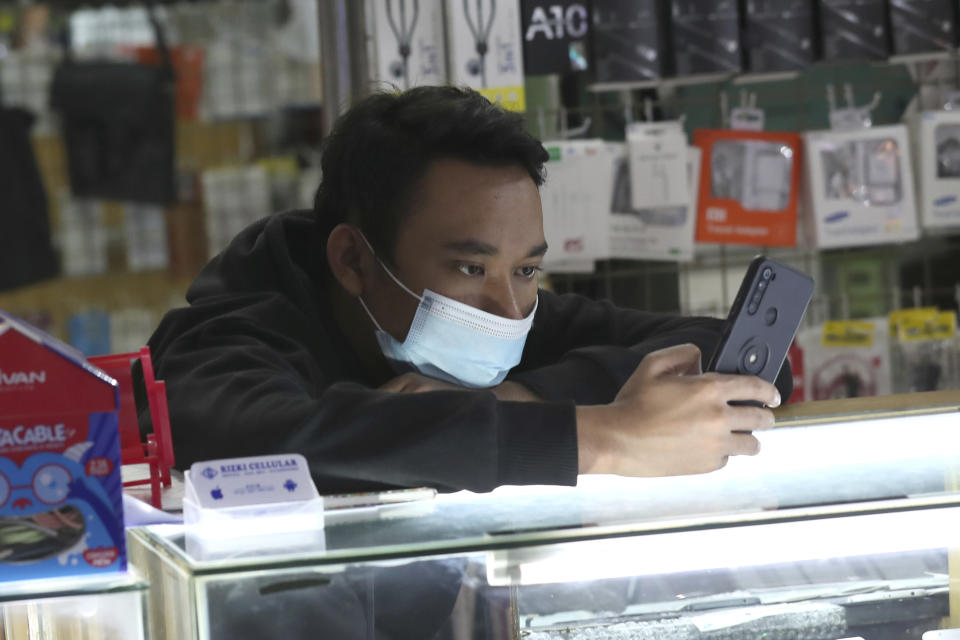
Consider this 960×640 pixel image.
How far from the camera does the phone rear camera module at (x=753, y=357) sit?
A: 129cm

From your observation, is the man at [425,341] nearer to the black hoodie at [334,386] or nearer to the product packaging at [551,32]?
the black hoodie at [334,386]

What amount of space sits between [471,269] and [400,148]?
216 mm

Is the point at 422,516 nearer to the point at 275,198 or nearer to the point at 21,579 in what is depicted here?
the point at 21,579

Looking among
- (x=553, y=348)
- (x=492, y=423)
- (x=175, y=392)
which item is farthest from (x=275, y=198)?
(x=492, y=423)

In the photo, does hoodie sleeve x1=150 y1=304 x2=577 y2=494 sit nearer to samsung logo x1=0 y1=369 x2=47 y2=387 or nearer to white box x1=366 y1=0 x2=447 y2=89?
samsung logo x1=0 y1=369 x2=47 y2=387

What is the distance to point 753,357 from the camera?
4.24 feet

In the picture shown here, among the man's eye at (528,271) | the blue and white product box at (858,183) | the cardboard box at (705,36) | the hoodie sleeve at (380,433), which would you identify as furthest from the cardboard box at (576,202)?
the hoodie sleeve at (380,433)

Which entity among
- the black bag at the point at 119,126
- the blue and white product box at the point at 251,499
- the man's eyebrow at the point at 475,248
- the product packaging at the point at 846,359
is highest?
the black bag at the point at 119,126

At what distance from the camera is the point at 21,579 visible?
3.03 ft

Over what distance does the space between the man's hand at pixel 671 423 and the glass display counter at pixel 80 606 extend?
19.0 inches

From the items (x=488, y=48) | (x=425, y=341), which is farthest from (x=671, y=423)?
(x=488, y=48)

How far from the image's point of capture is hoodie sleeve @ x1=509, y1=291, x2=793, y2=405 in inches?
66.4

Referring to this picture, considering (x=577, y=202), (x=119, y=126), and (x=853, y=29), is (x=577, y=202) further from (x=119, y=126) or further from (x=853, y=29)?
(x=119, y=126)

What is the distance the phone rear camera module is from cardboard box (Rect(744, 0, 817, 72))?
165cm
